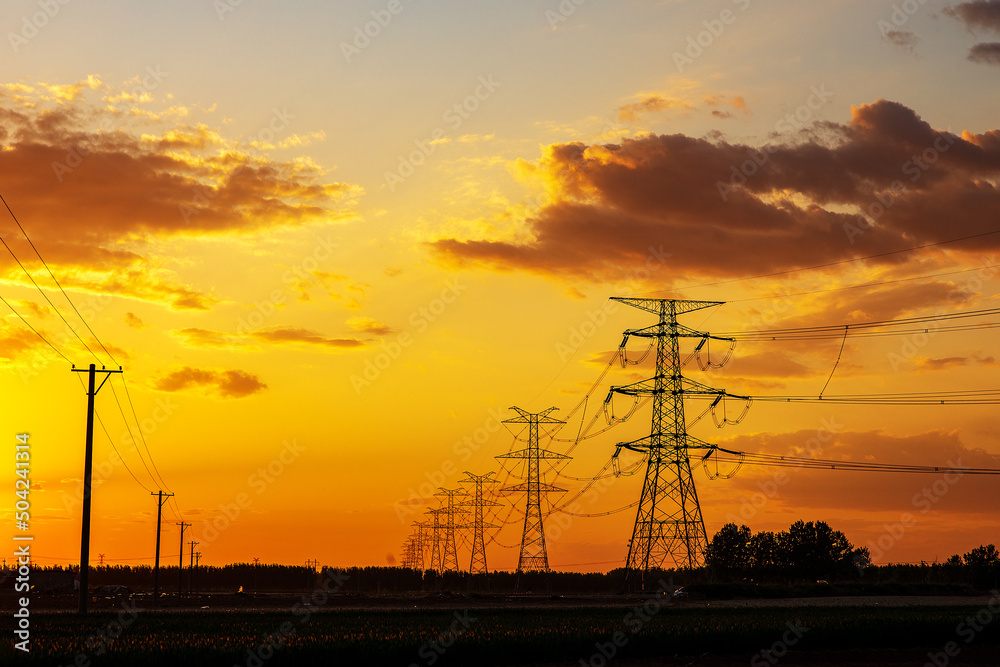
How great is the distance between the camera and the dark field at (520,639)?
4245 cm

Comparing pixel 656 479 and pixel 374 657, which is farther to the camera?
pixel 656 479

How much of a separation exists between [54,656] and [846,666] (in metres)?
38.5

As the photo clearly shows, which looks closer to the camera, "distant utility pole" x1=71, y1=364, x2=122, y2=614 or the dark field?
the dark field

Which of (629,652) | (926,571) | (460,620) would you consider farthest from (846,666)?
(926,571)

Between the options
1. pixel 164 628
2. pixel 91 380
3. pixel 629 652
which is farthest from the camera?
pixel 91 380

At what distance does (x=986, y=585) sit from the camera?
12531 cm

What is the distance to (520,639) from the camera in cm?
4800

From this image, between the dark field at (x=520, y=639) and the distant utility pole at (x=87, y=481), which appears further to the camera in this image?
the distant utility pole at (x=87, y=481)

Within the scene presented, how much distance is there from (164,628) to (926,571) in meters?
128

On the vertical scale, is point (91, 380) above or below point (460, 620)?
above

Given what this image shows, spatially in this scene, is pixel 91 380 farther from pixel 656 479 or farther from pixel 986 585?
pixel 986 585

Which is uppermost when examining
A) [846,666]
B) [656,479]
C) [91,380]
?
[91,380]

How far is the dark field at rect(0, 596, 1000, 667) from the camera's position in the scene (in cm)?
4245

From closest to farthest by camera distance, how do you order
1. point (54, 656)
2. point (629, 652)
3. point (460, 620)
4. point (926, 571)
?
point (54, 656) → point (629, 652) → point (460, 620) → point (926, 571)
